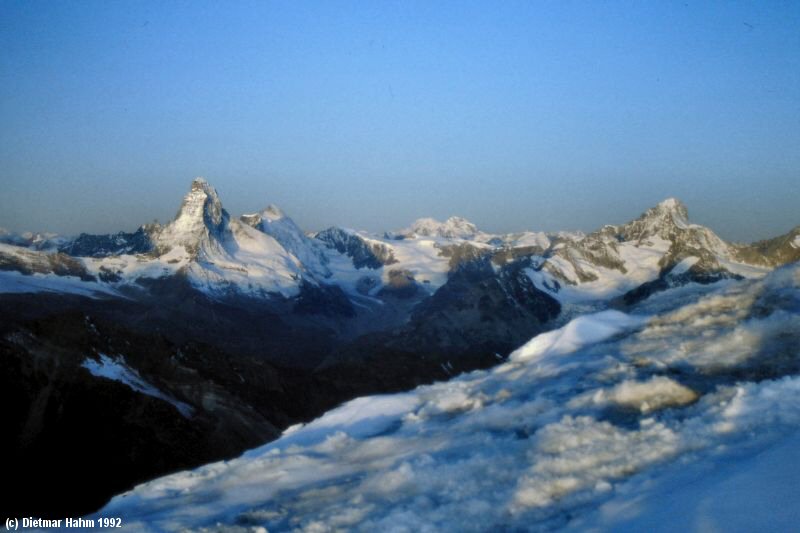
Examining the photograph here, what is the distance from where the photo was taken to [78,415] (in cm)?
7962

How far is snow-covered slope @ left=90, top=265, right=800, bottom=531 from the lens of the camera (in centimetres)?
929

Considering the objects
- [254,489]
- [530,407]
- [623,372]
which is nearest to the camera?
[254,489]

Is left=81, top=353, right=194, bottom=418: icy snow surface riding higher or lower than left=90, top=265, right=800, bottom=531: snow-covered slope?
lower

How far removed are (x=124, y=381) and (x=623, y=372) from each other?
83.5 meters

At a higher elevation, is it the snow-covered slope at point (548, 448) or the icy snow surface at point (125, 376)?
the snow-covered slope at point (548, 448)

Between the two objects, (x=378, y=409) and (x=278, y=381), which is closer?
(x=378, y=409)

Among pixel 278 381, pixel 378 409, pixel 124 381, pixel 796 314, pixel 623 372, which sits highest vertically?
pixel 796 314

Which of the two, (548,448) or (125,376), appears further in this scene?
(125,376)

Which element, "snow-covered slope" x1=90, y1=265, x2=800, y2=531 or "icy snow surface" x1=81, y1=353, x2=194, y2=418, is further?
"icy snow surface" x1=81, y1=353, x2=194, y2=418

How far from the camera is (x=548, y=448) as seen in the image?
37.4 ft

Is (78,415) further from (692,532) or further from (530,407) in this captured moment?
(692,532)

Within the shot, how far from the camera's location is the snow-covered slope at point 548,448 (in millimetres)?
9289

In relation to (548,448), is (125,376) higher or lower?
lower

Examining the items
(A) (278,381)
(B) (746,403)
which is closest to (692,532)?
(B) (746,403)
